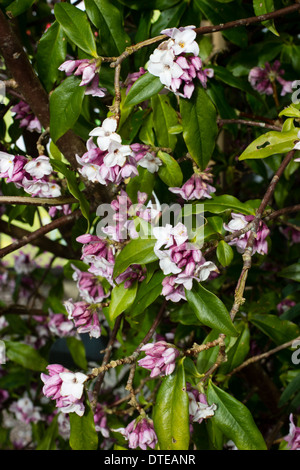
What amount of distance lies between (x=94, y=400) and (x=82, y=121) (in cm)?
40

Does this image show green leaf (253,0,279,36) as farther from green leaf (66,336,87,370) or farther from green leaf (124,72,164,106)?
green leaf (66,336,87,370)

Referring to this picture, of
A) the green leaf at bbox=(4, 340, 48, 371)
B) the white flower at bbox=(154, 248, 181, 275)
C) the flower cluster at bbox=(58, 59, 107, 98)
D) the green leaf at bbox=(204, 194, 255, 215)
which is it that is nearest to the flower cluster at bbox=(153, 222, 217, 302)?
the white flower at bbox=(154, 248, 181, 275)

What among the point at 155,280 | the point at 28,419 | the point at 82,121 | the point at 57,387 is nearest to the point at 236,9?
the point at 82,121

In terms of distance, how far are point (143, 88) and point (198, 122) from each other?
8cm

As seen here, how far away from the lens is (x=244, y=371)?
1.06 metres

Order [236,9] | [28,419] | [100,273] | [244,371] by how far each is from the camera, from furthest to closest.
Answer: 1. [28,419]
2. [244,371]
3. [236,9]
4. [100,273]

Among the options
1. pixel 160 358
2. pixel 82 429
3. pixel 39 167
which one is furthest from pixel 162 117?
pixel 82 429

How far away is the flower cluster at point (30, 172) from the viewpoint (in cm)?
71

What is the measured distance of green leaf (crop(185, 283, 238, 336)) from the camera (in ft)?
1.99

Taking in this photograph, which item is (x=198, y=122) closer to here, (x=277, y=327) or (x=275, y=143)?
(x=275, y=143)

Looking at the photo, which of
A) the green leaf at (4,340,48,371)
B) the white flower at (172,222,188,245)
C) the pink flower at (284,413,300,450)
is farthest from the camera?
the green leaf at (4,340,48,371)

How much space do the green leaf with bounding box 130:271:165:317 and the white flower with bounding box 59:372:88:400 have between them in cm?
11

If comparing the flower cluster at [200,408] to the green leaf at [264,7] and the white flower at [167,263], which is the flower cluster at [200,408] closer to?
the white flower at [167,263]

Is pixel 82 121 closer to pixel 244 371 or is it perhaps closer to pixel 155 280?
pixel 155 280
